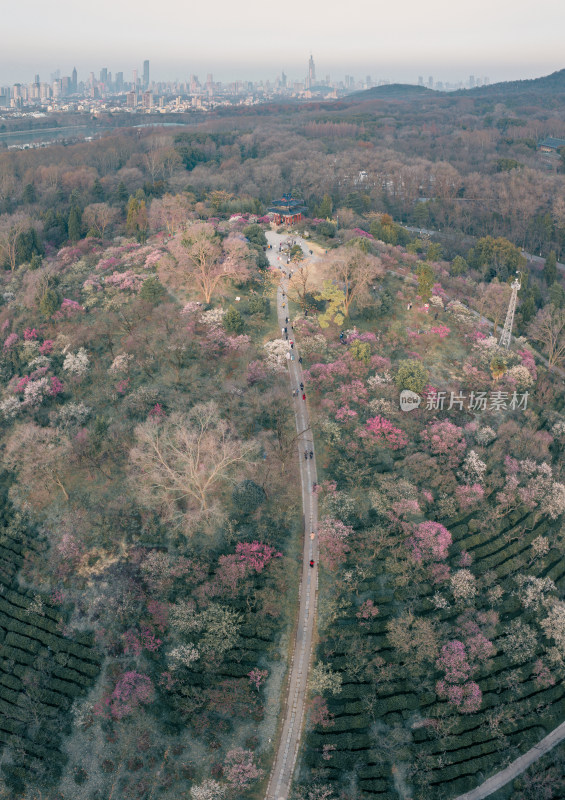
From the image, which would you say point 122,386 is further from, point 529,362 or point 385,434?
point 529,362

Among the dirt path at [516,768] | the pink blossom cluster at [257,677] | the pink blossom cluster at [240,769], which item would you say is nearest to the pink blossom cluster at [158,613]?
the pink blossom cluster at [257,677]

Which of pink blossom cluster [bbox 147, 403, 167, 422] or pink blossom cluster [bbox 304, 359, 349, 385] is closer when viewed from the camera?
pink blossom cluster [bbox 147, 403, 167, 422]

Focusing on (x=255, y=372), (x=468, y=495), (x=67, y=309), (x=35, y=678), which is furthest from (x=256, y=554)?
Result: (x=67, y=309)

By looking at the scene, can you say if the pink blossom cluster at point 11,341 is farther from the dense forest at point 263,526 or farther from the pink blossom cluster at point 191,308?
the pink blossom cluster at point 191,308

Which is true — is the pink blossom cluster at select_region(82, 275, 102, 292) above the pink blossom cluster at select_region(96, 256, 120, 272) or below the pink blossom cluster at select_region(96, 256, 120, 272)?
below

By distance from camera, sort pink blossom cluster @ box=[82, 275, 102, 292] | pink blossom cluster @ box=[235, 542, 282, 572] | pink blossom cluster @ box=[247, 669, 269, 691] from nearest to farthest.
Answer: pink blossom cluster @ box=[247, 669, 269, 691]
pink blossom cluster @ box=[235, 542, 282, 572]
pink blossom cluster @ box=[82, 275, 102, 292]

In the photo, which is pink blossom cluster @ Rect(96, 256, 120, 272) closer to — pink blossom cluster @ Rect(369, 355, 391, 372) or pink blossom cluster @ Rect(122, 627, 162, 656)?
pink blossom cluster @ Rect(369, 355, 391, 372)

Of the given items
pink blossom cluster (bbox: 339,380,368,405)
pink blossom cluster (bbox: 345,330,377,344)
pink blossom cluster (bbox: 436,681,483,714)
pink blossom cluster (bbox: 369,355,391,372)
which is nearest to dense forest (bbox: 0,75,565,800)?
pink blossom cluster (bbox: 436,681,483,714)
